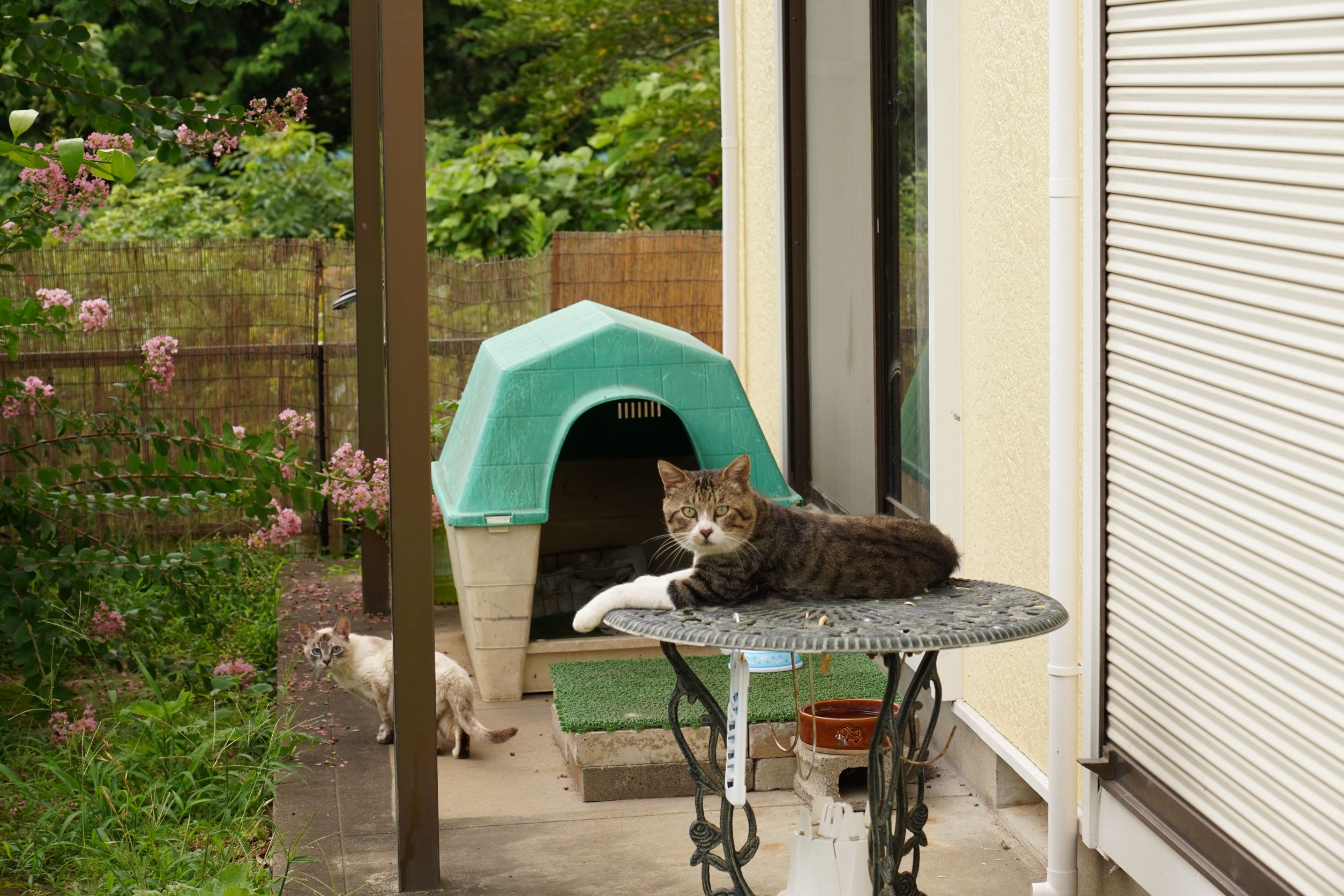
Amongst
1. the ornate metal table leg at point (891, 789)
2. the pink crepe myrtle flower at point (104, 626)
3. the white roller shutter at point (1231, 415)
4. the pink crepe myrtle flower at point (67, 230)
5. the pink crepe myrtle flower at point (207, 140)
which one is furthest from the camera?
the pink crepe myrtle flower at point (104, 626)

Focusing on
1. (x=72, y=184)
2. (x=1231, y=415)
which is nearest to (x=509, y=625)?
(x=72, y=184)

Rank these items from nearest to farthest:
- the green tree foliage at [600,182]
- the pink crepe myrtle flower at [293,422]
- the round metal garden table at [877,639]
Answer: the round metal garden table at [877,639] → the pink crepe myrtle flower at [293,422] → the green tree foliage at [600,182]

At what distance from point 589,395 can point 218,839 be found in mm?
1959

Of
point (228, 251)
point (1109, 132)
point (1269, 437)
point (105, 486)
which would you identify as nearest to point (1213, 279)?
point (1269, 437)

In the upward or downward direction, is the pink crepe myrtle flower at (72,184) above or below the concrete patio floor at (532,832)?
above

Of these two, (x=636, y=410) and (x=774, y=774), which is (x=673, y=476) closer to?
(x=774, y=774)

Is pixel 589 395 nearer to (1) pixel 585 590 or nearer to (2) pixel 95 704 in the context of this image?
(1) pixel 585 590

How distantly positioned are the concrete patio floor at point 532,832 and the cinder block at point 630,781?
0.03m

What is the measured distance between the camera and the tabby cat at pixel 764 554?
9.00 ft

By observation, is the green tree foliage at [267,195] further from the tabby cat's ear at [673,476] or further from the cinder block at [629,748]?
the tabby cat's ear at [673,476]

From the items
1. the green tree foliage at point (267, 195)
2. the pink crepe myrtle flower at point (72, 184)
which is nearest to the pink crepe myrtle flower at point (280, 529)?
the pink crepe myrtle flower at point (72, 184)

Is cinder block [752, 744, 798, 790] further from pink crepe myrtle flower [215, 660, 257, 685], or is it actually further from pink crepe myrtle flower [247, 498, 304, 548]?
pink crepe myrtle flower [247, 498, 304, 548]

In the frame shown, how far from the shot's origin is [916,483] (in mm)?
4438

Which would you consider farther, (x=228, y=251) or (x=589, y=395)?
(x=228, y=251)
